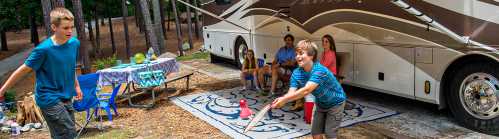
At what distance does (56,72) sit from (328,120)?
2.43 metres

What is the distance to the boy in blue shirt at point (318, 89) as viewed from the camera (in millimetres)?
3854

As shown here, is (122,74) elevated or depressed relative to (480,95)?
elevated

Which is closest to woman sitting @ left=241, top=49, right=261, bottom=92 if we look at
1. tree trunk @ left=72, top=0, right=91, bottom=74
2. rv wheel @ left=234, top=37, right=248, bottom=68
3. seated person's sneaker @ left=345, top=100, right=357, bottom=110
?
seated person's sneaker @ left=345, top=100, right=357, bottom=110

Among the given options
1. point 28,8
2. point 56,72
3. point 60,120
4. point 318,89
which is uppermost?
point 28,8

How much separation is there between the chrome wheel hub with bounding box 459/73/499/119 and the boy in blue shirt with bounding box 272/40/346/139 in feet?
7.00

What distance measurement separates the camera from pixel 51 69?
400 cm

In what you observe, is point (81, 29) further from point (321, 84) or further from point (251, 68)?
point (321, 84)

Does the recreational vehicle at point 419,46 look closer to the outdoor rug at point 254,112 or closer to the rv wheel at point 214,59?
the outdoor rug at point 254,112

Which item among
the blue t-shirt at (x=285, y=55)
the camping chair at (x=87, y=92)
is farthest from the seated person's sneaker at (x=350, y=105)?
the camping chair at (x=87, y=92)

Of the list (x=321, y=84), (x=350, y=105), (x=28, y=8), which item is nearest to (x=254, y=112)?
(x=350, y=105)

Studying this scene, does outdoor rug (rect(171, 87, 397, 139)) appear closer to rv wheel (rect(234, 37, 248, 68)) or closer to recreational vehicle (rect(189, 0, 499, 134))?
recreational vehicle (rect(189, 0, 499, 134))

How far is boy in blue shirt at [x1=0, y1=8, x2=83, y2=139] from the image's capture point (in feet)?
13.0

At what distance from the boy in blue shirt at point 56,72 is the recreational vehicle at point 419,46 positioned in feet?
12.8

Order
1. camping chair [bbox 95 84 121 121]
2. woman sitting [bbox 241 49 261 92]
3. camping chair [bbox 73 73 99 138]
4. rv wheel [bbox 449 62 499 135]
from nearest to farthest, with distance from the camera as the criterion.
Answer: rv wheel [bbox 449 62 499 135]
camping chair [bbox 73 73 99 138]
camping chair [bbox 95 84 121 121]
woman sitting [bbox 241 49 261 92]
